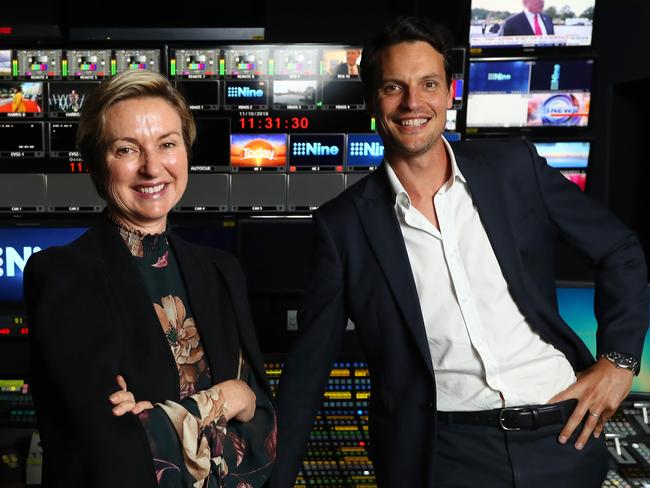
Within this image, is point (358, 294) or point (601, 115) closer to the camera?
point (358, 294)

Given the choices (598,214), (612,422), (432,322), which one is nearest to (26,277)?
(432,322)

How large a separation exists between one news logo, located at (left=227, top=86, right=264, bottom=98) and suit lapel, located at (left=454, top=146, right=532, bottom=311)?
1.09 m

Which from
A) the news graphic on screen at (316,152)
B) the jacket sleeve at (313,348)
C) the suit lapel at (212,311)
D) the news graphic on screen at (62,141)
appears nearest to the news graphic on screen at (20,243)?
the news graphic on screen at (62,141)

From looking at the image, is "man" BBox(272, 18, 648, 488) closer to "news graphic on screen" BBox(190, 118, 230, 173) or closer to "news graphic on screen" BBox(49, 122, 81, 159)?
"news graphic on screen" BBox(190, 118, 230, 173)

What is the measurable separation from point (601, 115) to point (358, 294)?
2.39 m

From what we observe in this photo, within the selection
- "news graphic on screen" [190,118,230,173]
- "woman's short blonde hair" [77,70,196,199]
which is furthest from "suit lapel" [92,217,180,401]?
"news graphic on screen" [190,118,230,173]

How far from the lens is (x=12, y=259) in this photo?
98.6 inches

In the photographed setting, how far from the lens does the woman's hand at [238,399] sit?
1.22 metres

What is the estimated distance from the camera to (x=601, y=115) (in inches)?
138

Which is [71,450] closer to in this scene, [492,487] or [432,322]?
[432,322]

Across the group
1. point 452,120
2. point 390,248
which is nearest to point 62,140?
point 452,120

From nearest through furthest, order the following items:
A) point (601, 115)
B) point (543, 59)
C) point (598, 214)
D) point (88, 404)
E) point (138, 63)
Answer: point (88, 404) → point (598, 214) → point (138, 63) → point (543, 59) → point (601, 115)

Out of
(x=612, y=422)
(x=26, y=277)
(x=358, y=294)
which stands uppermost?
(x=26, y=277)

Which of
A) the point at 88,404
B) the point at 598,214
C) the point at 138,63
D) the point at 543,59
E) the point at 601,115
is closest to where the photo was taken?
the point at 88,404
